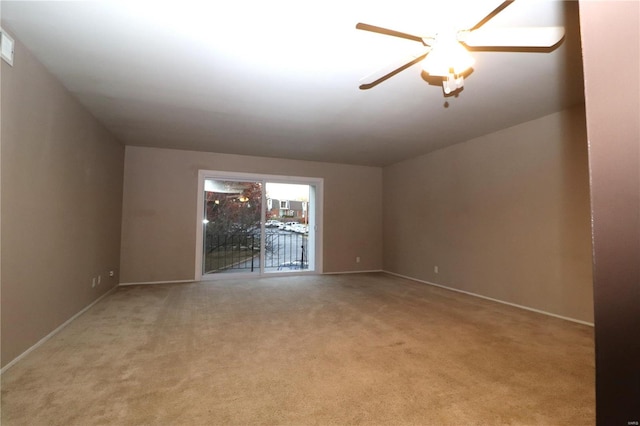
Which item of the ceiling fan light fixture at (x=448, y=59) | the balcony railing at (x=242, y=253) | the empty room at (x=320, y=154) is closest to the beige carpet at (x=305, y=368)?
the empty room at (x=320, y=154)

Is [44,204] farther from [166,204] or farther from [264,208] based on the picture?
[264,208]

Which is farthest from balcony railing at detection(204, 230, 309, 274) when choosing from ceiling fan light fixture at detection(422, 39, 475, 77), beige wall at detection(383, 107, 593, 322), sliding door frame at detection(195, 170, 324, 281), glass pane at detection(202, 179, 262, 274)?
ceiling fan light fixture at detection(422, 39, 475, 77)

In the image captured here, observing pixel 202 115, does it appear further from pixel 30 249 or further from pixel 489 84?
pixel 489 84

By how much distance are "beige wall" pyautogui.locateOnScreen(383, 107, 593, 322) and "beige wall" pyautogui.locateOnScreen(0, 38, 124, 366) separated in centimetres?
503

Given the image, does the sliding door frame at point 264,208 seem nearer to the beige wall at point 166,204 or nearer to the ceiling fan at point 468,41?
the beige wall at point 166,204

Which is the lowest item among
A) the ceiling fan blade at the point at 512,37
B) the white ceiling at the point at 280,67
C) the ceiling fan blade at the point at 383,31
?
the ceiling fan blade at the point at 383,31

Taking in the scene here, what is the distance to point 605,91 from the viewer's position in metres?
0.49

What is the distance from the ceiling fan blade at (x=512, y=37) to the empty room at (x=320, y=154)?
0.02 meters

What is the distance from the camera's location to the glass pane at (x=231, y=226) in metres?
5.44

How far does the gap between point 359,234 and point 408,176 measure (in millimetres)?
1616

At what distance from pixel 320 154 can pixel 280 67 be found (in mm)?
3028

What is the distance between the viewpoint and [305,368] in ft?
6.95

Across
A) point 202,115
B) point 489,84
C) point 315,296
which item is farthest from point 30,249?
point 489,84

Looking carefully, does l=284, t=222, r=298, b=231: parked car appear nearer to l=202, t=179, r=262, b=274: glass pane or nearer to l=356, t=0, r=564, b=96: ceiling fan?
l=202, t=179, r=262, b=274: glass pane
